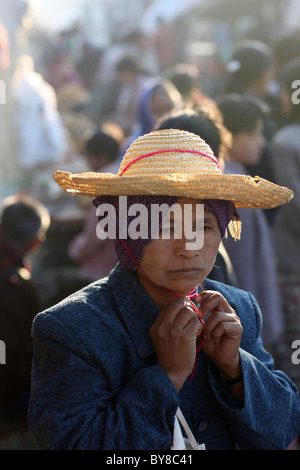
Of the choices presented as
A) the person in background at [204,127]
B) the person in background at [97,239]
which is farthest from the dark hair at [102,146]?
the person in background at [204,127]

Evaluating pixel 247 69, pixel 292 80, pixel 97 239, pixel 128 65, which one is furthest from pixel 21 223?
pixel 128 65

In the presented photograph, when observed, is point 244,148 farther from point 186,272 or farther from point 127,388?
point 127,388

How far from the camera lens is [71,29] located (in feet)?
39.7

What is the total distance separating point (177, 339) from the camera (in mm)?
1275

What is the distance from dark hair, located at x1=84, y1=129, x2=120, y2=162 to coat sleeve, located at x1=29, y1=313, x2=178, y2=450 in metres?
2.93

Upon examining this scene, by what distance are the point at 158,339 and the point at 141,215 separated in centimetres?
30

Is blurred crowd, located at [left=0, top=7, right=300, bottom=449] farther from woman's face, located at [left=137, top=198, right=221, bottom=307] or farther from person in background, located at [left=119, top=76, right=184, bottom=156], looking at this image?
woman's face, located at [left=137, top=198, right=221, bottom=307]

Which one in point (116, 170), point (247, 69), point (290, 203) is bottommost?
point (290, 203)

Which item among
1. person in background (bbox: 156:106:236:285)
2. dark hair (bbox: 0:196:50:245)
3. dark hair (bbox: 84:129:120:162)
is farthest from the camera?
dark hair (bbox: 84:129:120:162)

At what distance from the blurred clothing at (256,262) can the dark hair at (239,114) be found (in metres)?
0.22

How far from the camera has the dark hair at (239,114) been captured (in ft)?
9.28

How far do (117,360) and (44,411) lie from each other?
208mm

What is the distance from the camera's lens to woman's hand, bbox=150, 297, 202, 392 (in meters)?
1.28

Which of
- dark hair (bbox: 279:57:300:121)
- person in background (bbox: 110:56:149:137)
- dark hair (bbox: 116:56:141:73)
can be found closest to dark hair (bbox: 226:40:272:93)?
dark hair (bbox: 279:57:300:121)
